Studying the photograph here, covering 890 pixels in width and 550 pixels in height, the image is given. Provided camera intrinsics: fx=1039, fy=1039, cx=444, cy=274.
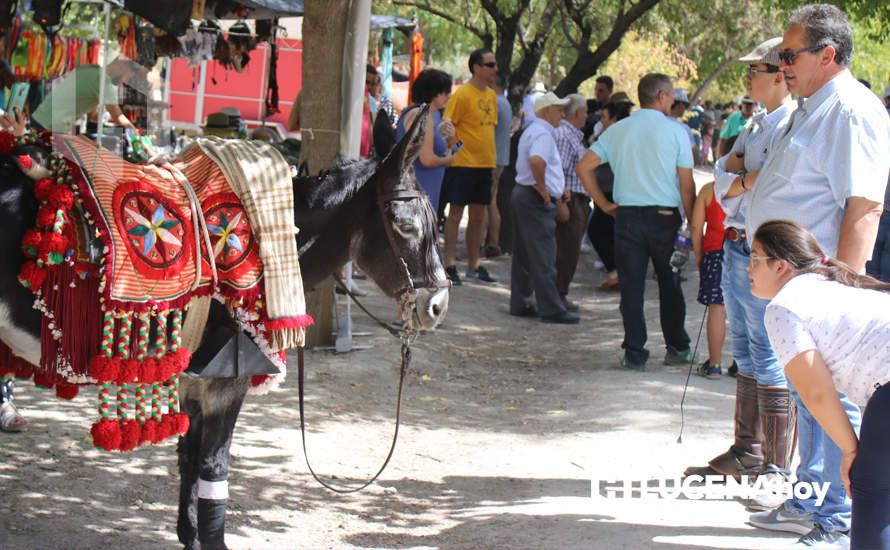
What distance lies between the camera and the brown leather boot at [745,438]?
227 inches

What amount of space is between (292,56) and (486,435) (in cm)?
1586

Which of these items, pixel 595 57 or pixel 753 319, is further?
pixel 595 57

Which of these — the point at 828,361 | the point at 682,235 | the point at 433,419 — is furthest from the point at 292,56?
the point at 828,361

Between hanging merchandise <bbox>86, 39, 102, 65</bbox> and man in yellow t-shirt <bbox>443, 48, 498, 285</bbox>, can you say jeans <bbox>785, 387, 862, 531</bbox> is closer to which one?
man in yellow t-shirt <bbox>443, 48, 498, 285</bbox>

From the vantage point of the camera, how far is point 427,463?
6.46 meters

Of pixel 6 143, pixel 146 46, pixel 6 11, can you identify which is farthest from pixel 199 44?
pixel 6 143

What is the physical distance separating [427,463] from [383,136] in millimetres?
2439

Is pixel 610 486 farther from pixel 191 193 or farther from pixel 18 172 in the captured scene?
pixel 18 172

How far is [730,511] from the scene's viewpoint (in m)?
5.45

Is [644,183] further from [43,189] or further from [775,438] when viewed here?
[43,189]

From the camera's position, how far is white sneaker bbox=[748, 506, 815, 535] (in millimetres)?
5047

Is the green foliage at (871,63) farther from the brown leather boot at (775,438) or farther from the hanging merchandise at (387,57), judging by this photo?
the brown leather boot at (775,438)

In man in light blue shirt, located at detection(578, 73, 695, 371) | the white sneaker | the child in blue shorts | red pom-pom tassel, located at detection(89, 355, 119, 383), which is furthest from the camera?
man in light blue shirt, located at detection(578, 73, 695, 371)

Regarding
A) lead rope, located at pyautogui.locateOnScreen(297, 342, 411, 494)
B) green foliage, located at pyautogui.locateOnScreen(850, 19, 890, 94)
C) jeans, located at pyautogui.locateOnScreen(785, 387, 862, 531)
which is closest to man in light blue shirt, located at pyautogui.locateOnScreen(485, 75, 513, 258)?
lead rope, located at pyautogui.locateOnScreen(297, 342, 411, 494)
